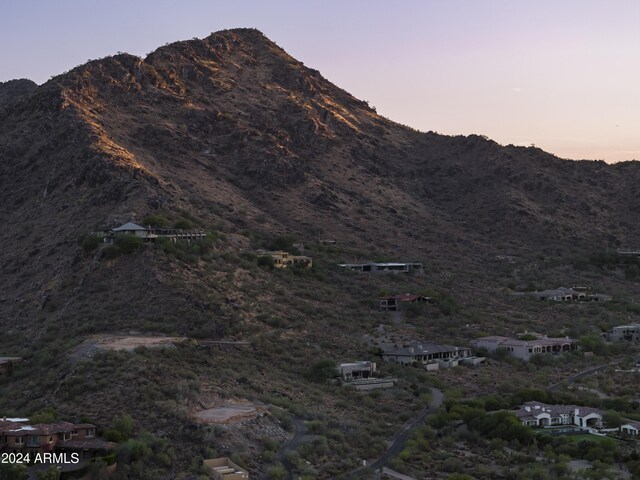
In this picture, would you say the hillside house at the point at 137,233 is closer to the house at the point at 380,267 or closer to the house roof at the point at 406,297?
the house roof at the point at 406,297

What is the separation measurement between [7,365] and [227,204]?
130 feet

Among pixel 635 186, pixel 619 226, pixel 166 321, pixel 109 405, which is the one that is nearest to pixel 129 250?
pixel 166 321

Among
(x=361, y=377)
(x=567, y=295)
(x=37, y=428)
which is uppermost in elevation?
(x=567, y=295)

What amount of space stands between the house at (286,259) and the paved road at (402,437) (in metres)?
21.9

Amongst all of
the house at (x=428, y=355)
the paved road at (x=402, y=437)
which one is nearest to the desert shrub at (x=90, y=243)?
the house at (x=428, y=355)

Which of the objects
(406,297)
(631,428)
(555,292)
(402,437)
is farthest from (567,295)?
(402,437)

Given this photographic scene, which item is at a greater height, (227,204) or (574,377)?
(227,204)

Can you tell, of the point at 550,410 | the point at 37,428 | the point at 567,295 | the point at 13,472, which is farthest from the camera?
the point at 567,295

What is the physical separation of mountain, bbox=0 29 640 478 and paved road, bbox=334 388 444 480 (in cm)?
446

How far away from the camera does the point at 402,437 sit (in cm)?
4828

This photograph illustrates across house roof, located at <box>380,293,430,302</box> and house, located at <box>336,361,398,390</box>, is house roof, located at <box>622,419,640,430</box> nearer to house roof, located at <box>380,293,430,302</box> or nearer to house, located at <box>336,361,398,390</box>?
house, located at <box>336,361,398,390</box>

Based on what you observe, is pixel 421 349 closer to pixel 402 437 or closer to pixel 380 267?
pixel 402 437

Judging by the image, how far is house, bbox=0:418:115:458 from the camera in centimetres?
3975

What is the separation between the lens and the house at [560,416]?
50.8 m
